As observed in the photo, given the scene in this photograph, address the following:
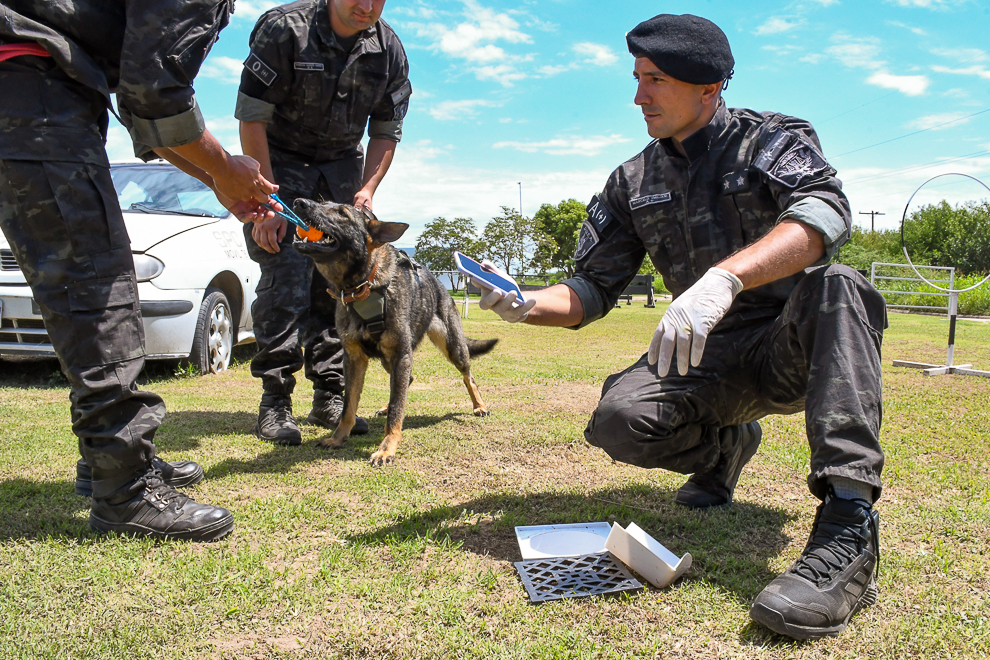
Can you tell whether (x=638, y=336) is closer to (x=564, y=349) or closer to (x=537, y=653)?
(x=564, y=349)

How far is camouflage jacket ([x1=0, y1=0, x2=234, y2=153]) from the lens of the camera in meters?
2.09

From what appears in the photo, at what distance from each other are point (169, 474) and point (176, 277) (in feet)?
9.92

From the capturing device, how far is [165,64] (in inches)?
85.1

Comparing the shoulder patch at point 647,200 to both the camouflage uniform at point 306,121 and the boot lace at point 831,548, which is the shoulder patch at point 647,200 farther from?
the camouflage uniform at point 306,121

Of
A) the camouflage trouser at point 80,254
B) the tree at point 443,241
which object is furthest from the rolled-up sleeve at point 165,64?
the tree at point 443,241

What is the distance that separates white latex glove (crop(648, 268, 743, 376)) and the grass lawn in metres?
0.73

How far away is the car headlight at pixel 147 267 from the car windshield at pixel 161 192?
0.76 metres

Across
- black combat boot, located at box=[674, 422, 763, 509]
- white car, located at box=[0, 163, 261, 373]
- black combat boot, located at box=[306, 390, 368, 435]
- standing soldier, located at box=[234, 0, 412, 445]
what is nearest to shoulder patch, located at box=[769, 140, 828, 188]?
black combat boot, located at box=[674, 422, 763, 509]

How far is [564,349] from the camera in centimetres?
902

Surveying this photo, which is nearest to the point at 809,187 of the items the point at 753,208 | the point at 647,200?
the point at 753,208

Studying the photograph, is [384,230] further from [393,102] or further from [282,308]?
[393,102]

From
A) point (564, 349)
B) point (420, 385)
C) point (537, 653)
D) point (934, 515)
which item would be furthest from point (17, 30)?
point (564, 349)

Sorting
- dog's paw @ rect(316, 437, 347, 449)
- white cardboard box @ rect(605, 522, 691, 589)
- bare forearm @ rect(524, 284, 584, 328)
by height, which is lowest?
dog's paw @ rect(316, 437, 347, 449)

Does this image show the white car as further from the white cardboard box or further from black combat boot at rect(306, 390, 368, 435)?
the white cardboard box
